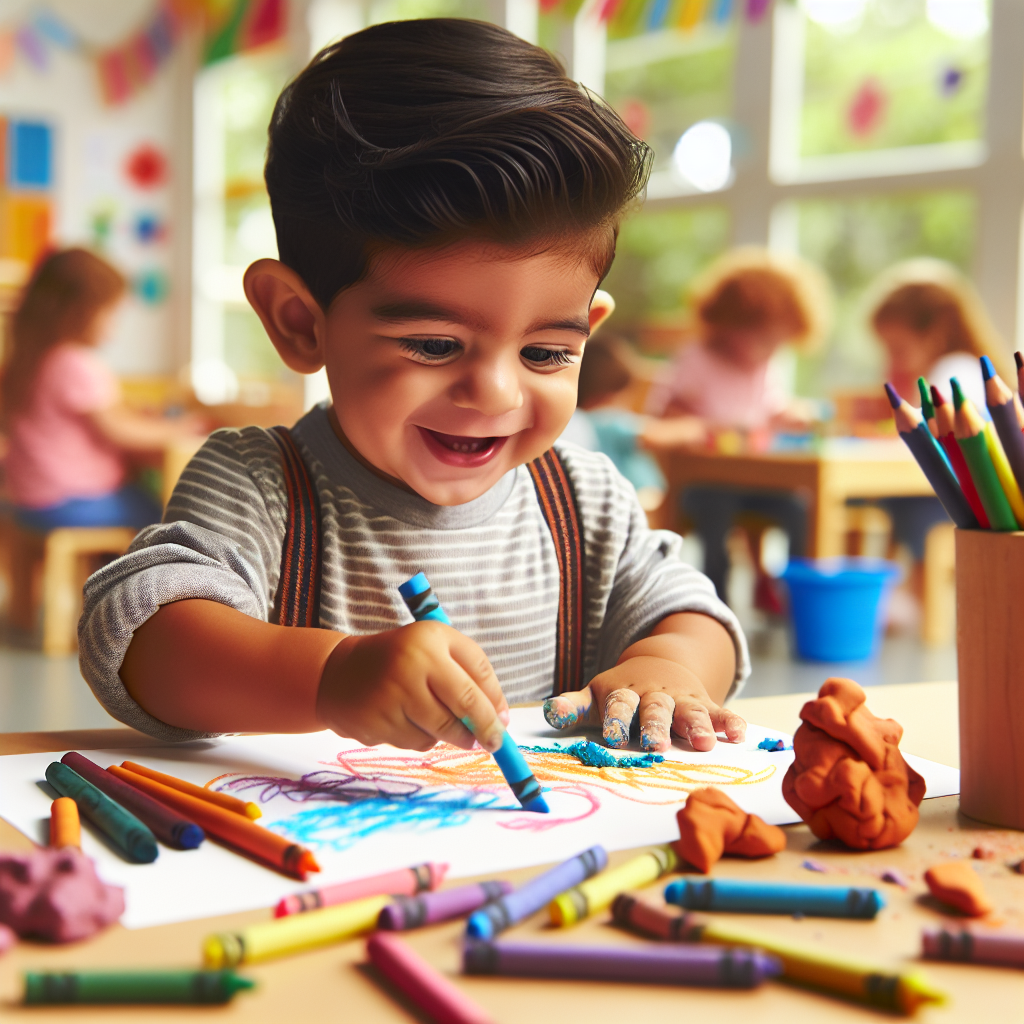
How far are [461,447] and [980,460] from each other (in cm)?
30

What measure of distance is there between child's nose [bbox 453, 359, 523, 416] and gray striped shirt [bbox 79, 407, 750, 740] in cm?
16

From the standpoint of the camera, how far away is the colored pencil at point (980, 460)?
1.44 ft

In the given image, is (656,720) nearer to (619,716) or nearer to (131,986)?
(619,716)

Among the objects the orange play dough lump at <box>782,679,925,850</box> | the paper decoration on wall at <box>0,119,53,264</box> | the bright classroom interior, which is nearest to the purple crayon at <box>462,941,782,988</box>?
the bright classroom interior

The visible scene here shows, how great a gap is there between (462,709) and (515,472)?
0.38 metres

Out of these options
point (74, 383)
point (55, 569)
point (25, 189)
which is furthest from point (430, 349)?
point (25, 189)

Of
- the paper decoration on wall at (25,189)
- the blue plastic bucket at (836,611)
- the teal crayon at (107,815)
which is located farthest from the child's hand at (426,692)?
the paper decoration on wall at (25,189)

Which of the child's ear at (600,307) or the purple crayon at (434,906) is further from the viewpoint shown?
the child's ear at (600,307)

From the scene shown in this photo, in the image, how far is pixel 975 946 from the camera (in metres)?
0.33

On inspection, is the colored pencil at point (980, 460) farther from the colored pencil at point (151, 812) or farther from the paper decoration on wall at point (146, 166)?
the paper decoration on wall at point (146, 166)

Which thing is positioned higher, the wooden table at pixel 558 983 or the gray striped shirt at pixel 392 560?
the gray striped shirt at pixel 392 560

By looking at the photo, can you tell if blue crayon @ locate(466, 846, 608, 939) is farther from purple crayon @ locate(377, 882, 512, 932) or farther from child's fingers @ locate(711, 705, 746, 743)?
child's fingers @ locate(711, 705, 746, 743)

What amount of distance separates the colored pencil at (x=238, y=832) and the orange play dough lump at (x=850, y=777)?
18cm

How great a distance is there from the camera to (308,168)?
2.20ft
